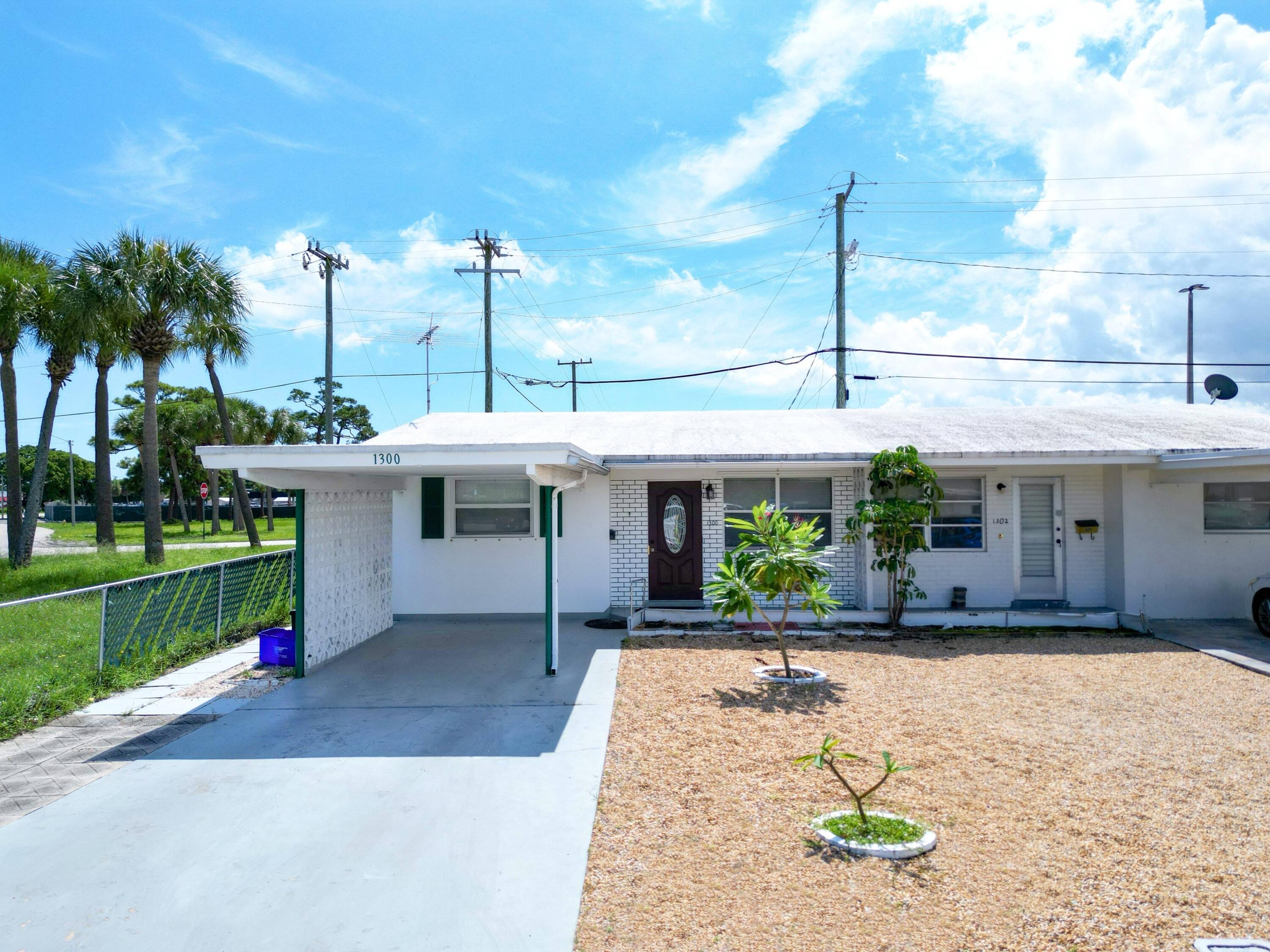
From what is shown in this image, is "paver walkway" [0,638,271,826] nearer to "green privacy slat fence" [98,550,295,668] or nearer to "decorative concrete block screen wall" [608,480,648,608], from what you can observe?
"green privacy slat fence" [98,550,295,668]

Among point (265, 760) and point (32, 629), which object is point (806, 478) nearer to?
point (265, 760)

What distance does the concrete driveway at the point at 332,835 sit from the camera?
3496mm

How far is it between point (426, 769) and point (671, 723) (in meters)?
2.05

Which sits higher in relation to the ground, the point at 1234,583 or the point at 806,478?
the point at 806,478

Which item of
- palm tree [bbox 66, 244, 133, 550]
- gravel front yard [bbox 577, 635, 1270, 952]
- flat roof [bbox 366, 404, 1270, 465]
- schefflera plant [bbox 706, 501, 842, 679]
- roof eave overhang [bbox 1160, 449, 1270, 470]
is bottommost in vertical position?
gravel front yard [bbox 577, 635, 1270, 952]

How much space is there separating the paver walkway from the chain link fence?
2.06 feet

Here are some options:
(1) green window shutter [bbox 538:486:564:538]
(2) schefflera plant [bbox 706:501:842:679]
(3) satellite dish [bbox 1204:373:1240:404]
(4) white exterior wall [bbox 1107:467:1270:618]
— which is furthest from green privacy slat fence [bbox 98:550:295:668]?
(3) satellite dish [bbox 1204:373:1240:404]

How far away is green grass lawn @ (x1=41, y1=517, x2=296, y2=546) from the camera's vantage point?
30.2 metres

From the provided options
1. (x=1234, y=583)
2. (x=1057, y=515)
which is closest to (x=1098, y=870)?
(x=1057, y=515)

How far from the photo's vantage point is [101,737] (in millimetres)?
6227

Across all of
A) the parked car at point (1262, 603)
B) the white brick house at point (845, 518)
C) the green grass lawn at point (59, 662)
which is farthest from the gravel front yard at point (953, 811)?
the green grass lawn at point (59, 662)

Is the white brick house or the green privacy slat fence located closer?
the green privacy slat fence

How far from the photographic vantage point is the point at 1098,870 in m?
3.80

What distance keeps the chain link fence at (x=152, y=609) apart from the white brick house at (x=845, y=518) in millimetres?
2037
